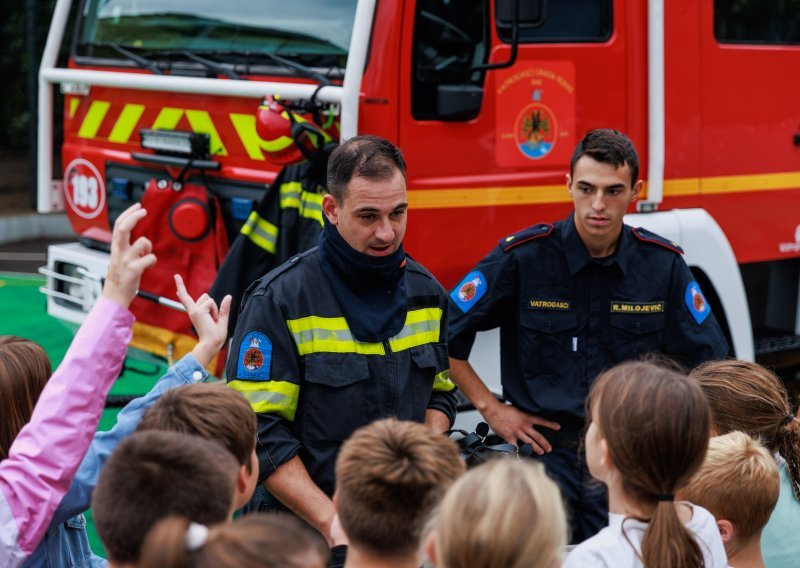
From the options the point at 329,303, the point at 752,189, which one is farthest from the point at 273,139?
the point at 752,189

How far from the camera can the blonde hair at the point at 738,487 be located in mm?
2680

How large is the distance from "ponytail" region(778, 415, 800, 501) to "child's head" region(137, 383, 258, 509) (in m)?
1.52

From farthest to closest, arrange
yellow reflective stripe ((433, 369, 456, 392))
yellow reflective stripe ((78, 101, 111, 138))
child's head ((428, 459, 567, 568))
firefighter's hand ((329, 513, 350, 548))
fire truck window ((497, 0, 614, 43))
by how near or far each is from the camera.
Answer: yellow reflective stripe ((78, 101, 111, 138)), fire truck window ((497, 0, 614, 43)), yellow reflective stripe ((433, 369, 456, 392)), firefighter's hand ((329, 513, 350, 548)), child's head ((428, 459, 567, 568))

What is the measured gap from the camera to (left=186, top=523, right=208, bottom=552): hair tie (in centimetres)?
162

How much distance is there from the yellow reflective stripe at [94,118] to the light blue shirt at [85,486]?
9.34ft

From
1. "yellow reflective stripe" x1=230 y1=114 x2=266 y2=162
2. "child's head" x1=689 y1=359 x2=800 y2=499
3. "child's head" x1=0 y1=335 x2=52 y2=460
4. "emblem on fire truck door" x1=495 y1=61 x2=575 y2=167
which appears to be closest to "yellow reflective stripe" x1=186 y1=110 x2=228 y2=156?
"yellow reflective stripe" x1=230 y1=114 x2=266 y2=162

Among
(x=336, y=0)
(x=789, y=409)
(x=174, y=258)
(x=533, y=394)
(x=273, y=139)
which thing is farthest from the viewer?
(x=174, y=258)

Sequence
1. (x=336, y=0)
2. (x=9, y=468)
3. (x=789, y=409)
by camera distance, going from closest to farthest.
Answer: (x=9, y=468), (x=789, y=409), (x=336, y=0)

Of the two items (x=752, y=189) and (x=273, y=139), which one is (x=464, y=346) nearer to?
(x=273, y=139)

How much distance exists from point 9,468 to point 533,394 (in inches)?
71.8

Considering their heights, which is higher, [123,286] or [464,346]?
[123,286]

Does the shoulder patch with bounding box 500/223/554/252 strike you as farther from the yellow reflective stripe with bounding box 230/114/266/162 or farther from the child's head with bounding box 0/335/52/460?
the child's head with bounding box 0/335/52/460

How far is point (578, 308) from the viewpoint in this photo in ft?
12.0

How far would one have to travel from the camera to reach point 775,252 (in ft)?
17.7
